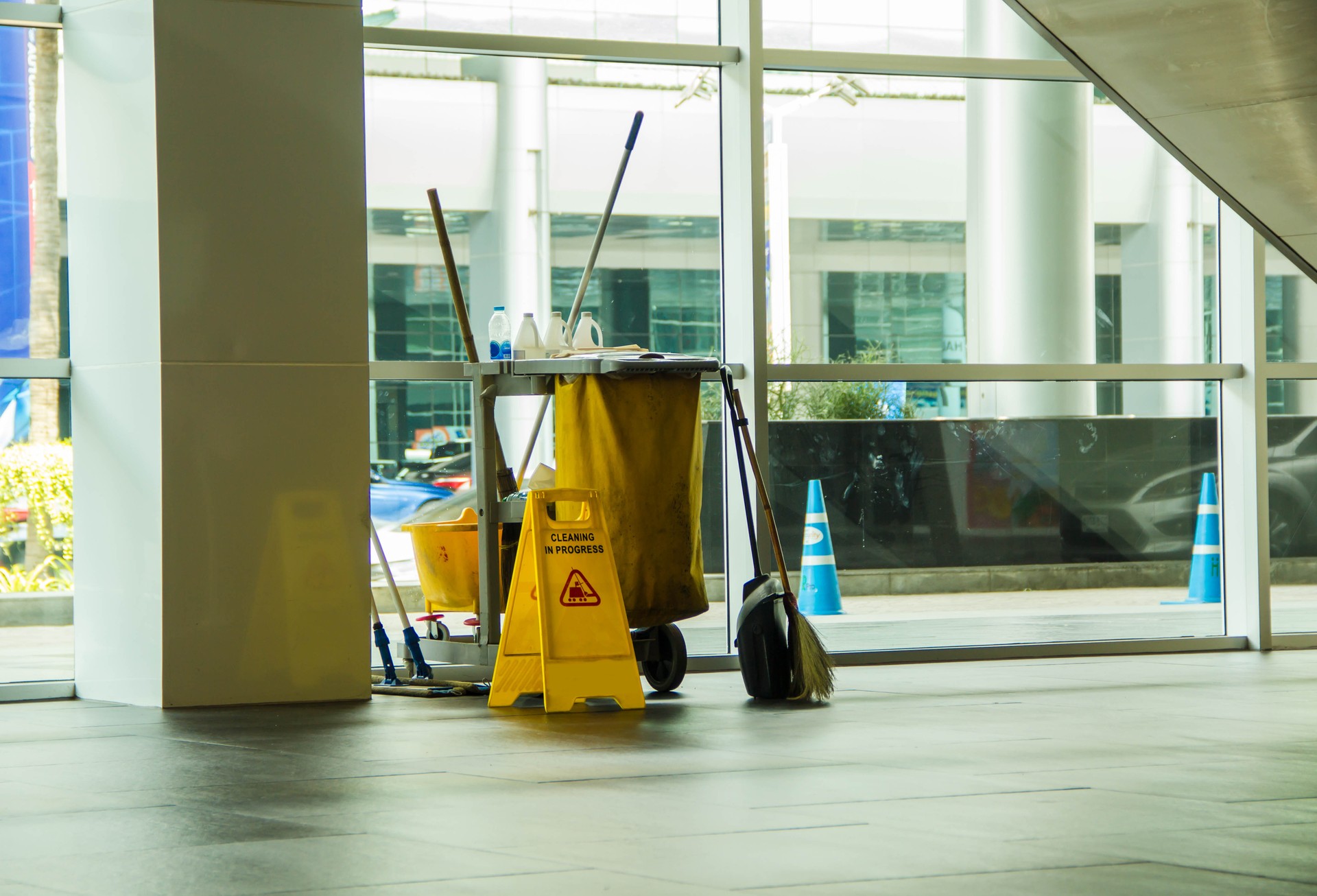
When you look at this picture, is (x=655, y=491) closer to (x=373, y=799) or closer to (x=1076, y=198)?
(x=373, y=799)

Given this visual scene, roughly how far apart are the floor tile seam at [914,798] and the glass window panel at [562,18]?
382 centimetres

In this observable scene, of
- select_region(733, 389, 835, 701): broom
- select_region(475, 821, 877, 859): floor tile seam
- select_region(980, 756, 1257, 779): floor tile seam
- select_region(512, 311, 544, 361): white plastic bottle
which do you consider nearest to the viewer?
select_region(475, 821, 877, 859): floor tile seam

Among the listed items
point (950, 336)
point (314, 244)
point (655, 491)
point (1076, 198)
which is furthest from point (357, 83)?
point (1076, 198)

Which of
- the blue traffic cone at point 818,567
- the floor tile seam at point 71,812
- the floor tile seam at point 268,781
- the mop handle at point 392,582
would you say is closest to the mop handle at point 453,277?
the mop handle at point 392,582

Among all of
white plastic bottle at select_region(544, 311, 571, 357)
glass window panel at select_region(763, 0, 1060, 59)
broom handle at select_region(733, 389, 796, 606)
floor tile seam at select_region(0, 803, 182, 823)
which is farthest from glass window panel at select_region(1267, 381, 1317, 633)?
floor tile seam at select_region(0, 803, 182, 823)

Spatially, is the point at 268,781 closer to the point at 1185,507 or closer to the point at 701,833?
the point at 701,833

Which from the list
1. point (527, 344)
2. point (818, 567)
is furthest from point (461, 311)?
point (818, 567)

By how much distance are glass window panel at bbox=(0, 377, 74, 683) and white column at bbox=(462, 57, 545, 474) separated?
1.52m

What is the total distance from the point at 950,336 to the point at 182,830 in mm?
4493

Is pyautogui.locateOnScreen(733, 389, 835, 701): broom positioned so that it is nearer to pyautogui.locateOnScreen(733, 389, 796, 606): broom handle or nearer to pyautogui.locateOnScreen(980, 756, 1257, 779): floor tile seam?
pyautogui.locateOnScreen(733, 389, 796, 606): broom handle

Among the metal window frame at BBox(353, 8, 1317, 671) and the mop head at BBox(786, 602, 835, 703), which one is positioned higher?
the metal window frame at BBox(353, 8, 1317, 671)

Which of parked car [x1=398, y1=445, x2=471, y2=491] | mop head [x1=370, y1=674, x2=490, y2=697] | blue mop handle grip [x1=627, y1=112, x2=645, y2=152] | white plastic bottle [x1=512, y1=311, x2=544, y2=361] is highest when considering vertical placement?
blue mop handle grip [x1=627, y1=112, x2=645, y2=152]

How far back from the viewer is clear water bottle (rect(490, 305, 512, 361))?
5281 millimetres

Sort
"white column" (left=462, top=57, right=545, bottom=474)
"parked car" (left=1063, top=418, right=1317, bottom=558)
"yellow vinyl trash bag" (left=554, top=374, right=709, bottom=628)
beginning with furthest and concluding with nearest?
"parked car" (left=1063, top=418, right=1317, bottom=558)
"white column" (left=462, top=57, right=545, bottom=474)
"yellow vinyl trash bag" (left=554, top=374, right=709, bottom=628)
